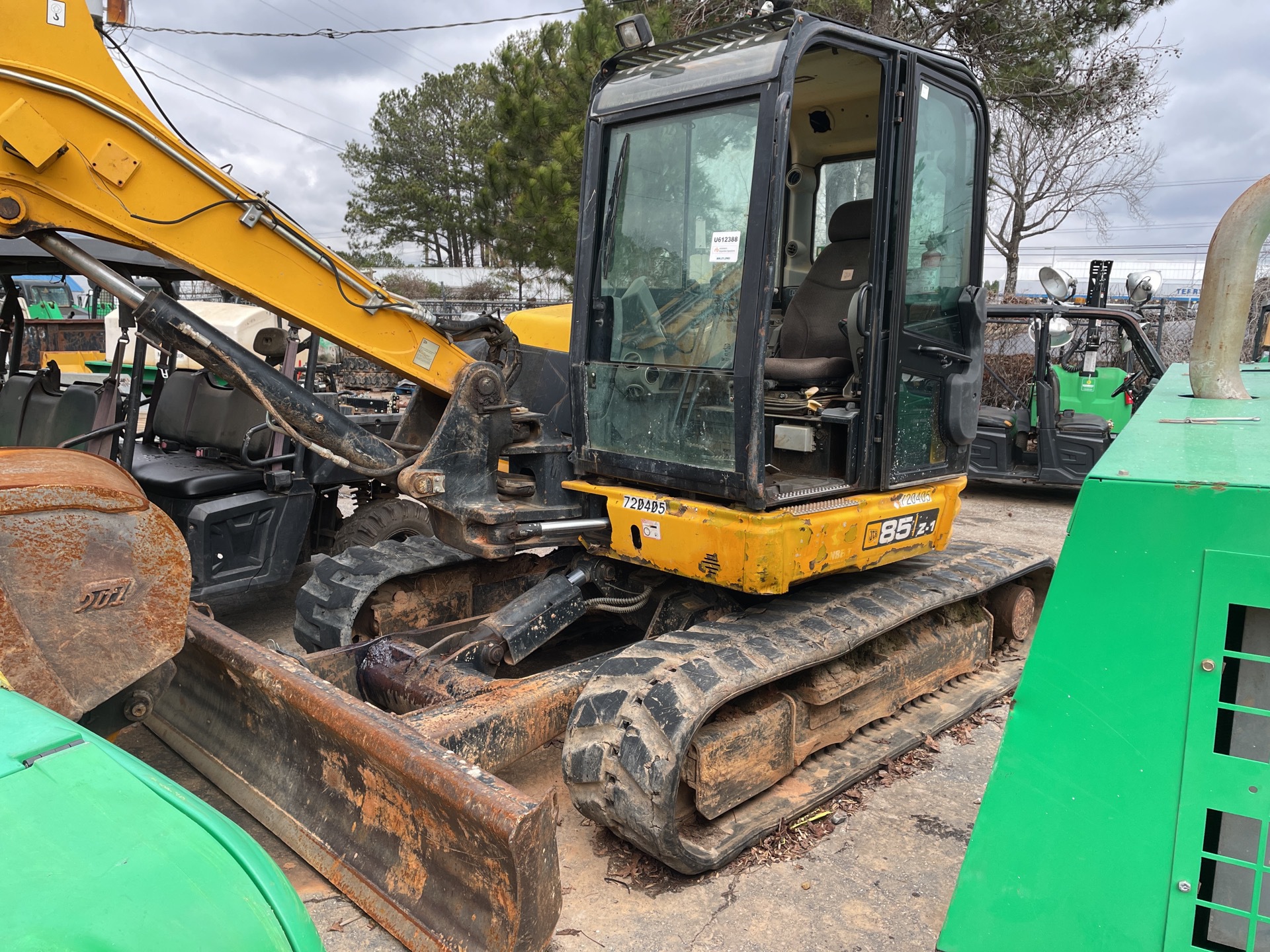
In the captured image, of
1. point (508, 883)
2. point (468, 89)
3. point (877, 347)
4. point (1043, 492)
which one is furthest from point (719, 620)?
point (468, 89)

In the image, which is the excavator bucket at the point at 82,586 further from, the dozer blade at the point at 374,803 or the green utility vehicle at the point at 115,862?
the green utility vehicle at the point at 115,862

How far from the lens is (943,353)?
402 centimetres

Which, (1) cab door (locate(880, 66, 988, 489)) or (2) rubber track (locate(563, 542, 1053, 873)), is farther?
(1) cab door (locate(880, 66, 988, 489))

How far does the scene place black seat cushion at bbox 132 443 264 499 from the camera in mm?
5309

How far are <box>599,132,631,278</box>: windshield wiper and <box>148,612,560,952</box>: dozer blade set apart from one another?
6.42ft

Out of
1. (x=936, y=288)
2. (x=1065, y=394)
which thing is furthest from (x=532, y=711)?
(x=1065, y=394)

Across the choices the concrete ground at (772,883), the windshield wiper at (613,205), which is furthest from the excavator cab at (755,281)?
the concrete ground at (772,883)

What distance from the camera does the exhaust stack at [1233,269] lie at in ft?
6.61

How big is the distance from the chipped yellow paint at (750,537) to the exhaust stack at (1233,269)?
155 cm

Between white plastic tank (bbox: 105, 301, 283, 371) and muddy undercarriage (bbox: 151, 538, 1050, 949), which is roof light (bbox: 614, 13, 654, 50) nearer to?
muddy undercarriage (bbox: 151, 538, 1050, 949)

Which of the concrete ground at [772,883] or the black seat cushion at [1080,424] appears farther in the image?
the black seat cushion at [1080,424]

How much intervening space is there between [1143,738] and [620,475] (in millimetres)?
2455

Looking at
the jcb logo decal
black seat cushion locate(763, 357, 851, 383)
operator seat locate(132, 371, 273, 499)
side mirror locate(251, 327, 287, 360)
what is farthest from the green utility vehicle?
side mirror locate(251, 327, 287, 360)

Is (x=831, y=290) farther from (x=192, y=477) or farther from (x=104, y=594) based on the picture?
(x=192, y=477)
